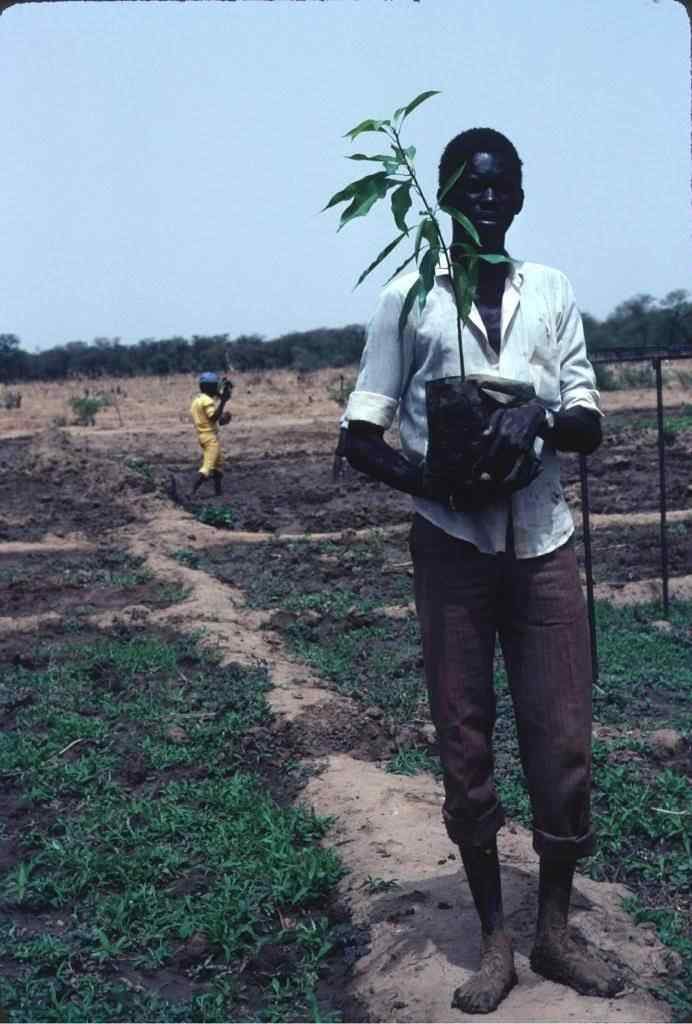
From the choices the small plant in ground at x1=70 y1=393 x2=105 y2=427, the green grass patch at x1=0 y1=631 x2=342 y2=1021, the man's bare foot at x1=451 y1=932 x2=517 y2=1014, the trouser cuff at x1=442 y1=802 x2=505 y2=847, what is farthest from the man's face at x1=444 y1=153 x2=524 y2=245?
the small plant in ground at x1=70 y1=393 x2=105 y2=427

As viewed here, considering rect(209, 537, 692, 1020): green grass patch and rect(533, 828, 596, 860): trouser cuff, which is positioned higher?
rect(533, 828, 596, 860): trouser cuff

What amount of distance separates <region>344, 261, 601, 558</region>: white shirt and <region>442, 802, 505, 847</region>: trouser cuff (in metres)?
0.61

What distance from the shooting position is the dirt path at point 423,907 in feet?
9.50

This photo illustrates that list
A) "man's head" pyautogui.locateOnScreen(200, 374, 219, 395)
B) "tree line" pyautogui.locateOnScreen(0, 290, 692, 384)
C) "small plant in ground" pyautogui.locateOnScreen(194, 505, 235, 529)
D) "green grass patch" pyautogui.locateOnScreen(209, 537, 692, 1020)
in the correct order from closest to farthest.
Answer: "green grass patch" pyautogui.locateOnScreen(209, 537, 692, 1020) < "small plant in ground" pyautogui.locateOnScreen(194, 505, 235, 529) < "man's head" pyautogui.locateOnScreen(200, 374, 219, 395) < "tree line" pyautogui.locateOnScreen(0, 290, 692, 384)

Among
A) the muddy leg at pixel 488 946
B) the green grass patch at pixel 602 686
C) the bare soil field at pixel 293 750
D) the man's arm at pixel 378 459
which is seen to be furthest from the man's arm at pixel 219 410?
the muddy leg at pixel 488 946

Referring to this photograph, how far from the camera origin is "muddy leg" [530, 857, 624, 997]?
286cm

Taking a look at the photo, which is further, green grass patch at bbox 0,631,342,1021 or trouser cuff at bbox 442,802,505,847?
green grass patch at bbox 0,631,342,1021

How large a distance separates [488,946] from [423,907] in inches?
25.1

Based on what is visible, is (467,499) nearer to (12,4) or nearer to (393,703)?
(12,4)

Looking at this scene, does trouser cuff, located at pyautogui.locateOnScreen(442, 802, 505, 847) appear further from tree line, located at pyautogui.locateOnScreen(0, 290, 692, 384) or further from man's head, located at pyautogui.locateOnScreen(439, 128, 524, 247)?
tree line, located at pyautogui.locateOnScreen(0, 290, 692, 384)

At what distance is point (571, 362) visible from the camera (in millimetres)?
2814

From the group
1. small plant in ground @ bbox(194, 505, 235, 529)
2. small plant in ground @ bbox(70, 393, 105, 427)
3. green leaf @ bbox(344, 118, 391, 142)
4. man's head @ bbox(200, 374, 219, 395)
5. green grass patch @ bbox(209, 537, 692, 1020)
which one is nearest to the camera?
green leaf @ bbox(344, 118, 391, 142)

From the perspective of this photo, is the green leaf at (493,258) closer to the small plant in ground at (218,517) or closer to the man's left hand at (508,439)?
the man's left hand at (508,439)

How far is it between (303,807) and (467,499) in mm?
2204
